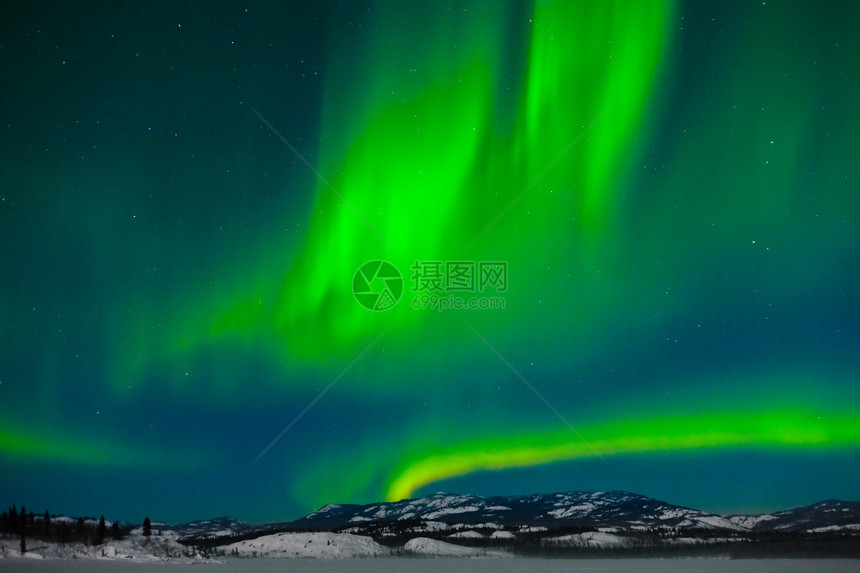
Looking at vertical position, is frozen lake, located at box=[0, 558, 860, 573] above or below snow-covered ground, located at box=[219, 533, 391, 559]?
below

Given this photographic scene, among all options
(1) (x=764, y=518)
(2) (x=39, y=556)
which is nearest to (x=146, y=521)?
(2) (x=39, y=556)

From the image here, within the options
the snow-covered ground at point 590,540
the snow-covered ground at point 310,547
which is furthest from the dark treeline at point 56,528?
the snow-covered ground at point 590,540

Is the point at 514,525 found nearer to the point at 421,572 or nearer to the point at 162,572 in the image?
the point at 421,572

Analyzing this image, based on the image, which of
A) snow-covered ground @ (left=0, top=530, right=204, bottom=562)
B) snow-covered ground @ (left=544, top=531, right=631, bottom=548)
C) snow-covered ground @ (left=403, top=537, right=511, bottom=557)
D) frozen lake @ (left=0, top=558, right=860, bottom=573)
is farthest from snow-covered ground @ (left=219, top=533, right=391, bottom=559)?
snow-covered ground @ (left=544, top=531, right=631, bottom=548)

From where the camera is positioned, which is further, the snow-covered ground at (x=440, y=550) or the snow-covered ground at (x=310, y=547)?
the snow-covered ground at (x=440, y=550)

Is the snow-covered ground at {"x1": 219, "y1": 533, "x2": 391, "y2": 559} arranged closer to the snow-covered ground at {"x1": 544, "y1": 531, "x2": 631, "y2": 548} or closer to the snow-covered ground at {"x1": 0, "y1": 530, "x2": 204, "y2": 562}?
the snow-covered ground at {"x1": 0, "y1": 530, "x2": 204, "y2": 562}

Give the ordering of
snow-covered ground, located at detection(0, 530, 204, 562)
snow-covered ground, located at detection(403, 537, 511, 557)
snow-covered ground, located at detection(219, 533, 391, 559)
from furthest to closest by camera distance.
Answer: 1. snow-covered ground, located at detection(403, 537, 511, 557)
2. snow-covered ground, located at detection(219, 533, 391, 559)
3. snow-covered ground, located at detection(0, 530, 204, 562)

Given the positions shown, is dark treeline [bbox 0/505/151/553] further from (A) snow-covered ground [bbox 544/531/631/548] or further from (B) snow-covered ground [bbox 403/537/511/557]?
(A) snow-covered ground [bbox 544/531/631/548]

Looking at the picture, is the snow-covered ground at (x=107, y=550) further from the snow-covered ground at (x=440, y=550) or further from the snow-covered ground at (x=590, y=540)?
the snow-covered ground at (x=590, y=540)

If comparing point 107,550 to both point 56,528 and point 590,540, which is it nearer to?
point 56,528

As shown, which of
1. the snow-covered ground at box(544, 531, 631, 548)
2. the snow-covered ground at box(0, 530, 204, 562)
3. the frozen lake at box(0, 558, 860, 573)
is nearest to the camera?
the frozen lake at box(0, 558, 860, 573)

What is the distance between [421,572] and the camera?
230 ft

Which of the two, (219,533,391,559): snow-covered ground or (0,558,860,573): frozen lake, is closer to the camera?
(0,558,860,573): frozen lake

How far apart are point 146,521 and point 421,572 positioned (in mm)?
45384
